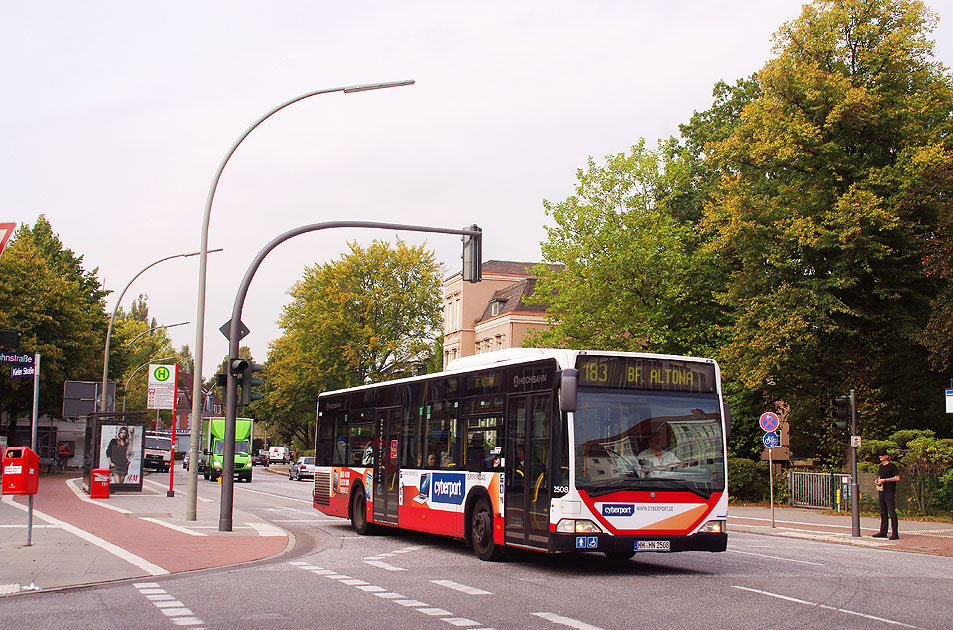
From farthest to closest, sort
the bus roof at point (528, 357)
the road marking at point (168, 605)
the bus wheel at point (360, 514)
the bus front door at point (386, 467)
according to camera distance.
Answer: the bus wheel at point (360, 514)
the bus front door at point (386, 467)
the bus roof at point (528, 357)
the road marking at point (168, 605)

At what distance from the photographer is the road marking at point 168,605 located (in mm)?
9141

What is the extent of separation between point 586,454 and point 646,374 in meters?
1.48

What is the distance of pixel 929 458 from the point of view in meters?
28.9

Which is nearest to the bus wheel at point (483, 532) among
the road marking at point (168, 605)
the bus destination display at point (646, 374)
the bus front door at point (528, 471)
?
the bus front door at point (528, 471)

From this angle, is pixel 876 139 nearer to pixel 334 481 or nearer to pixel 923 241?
pixel 923 241

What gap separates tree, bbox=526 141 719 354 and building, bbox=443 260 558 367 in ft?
83.1

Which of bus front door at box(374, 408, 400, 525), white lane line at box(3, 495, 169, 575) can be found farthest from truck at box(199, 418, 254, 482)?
bus front door at box(374, 408, 400, 525)

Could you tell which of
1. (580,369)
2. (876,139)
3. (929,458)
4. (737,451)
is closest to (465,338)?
(737,451)

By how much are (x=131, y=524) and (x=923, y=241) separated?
26497 millimetres

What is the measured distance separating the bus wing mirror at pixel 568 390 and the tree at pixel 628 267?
1211 inches

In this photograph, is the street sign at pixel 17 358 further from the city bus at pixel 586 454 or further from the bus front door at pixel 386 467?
the city bus at pixel 586 454

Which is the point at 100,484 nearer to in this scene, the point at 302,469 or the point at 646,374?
the point at 646,374

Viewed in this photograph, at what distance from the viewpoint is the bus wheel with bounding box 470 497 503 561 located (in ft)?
48.8

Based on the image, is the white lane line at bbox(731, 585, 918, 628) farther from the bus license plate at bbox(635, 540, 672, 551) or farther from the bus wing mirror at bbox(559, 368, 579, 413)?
the bus wing mirror at bbox(559, 368, 579, 413)
